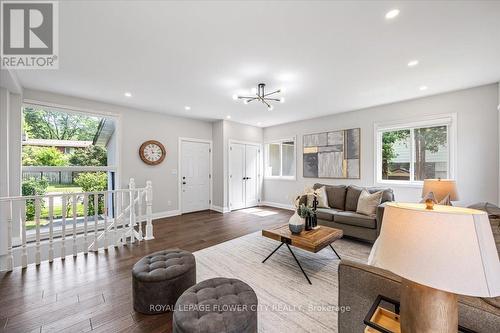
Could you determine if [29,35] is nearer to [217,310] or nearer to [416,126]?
[217,310]

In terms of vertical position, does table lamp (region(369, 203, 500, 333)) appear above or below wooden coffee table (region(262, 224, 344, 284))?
above

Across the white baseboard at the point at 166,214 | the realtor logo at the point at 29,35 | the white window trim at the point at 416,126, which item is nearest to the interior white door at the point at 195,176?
the white baseboard at the point at 166,214

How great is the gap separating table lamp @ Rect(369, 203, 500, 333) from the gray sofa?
2697mm

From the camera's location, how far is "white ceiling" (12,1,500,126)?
1875 millimetres

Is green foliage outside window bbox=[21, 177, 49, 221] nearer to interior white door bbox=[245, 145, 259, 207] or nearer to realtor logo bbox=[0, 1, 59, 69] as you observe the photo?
realtor logo bbox=[0, 1, 59, 69]

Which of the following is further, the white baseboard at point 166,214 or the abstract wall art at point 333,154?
the white baseboard at point 166,214

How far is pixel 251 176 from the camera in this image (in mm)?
6848

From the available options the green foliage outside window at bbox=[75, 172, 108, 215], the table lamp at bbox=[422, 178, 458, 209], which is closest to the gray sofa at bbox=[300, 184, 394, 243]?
the table lamp at bbox=[422, 178, 458, 209]

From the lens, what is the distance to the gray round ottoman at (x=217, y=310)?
1239 millimetres

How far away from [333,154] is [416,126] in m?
1.75

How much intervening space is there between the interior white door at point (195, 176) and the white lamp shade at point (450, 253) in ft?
18.3

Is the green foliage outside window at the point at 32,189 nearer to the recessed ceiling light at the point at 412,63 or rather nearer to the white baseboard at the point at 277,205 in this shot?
the white baseboard at the point at 277,205

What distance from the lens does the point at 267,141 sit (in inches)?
279

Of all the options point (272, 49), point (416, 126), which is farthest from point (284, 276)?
point (416, 126)
